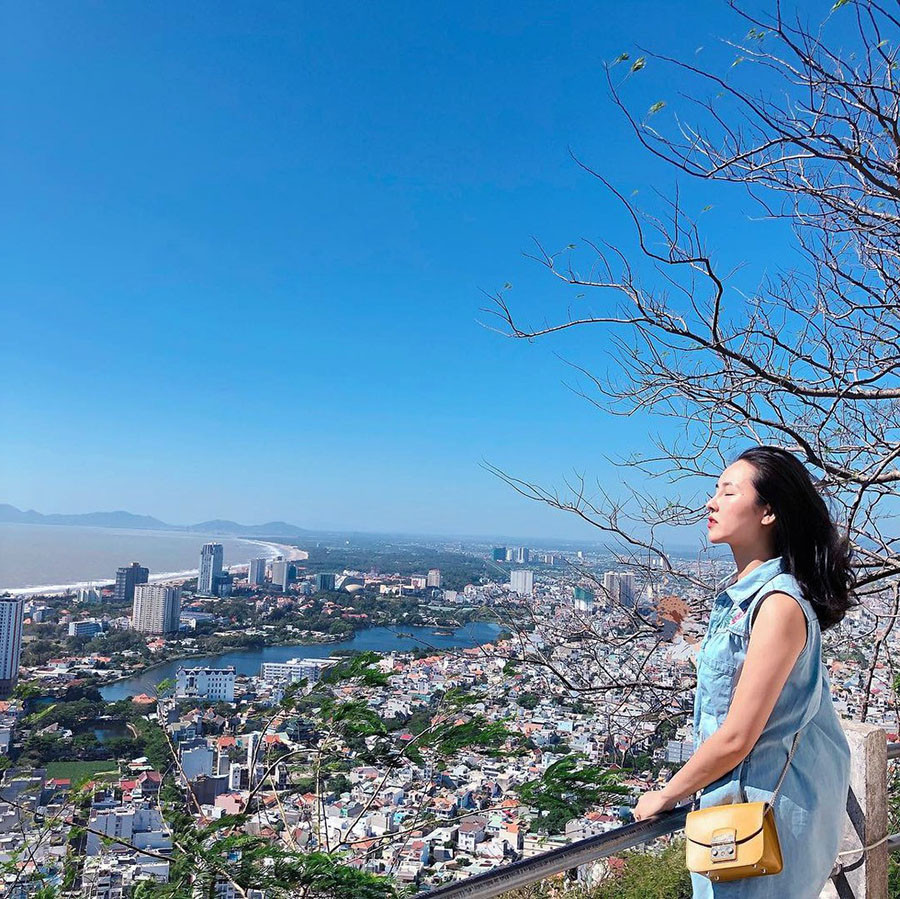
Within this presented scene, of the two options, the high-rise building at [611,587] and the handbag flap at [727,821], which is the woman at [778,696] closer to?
the handbag flap at [727,821]

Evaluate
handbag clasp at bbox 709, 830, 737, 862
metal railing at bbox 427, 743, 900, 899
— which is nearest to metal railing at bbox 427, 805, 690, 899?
metal railing at bbox 427, 743, 900, 899

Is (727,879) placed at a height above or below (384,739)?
above

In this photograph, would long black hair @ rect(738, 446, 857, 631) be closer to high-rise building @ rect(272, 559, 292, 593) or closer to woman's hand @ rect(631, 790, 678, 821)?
woman's hand @ rect(631, 790, 678, 821)

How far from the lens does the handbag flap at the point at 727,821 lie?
101cm

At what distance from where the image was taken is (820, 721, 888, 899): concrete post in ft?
5.17

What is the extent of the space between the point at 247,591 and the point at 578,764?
11.6 m

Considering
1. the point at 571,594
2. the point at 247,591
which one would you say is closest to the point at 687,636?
the point at 571,594

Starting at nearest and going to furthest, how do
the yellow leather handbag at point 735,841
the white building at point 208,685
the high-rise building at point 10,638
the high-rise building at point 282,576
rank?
the yellow leather handbag at point 735,841 → the white building at point 208,685 → the high-rise building at point 10,638 → the high-rise building at point 282,576

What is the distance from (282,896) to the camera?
232 cm

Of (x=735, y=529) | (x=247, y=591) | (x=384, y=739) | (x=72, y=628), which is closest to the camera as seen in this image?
(x=735, y=529)

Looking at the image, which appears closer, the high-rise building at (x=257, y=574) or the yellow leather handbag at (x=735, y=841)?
the yellow leather handbag at (x=735, y=841)

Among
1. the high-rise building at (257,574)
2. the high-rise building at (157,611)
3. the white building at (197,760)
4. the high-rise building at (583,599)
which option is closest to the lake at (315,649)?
the white building at (197,760)

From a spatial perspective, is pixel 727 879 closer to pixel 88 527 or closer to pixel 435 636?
pixel 435 636

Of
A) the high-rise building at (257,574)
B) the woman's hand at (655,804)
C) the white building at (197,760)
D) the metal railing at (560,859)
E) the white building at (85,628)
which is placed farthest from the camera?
the high-rise building at (257,574)
